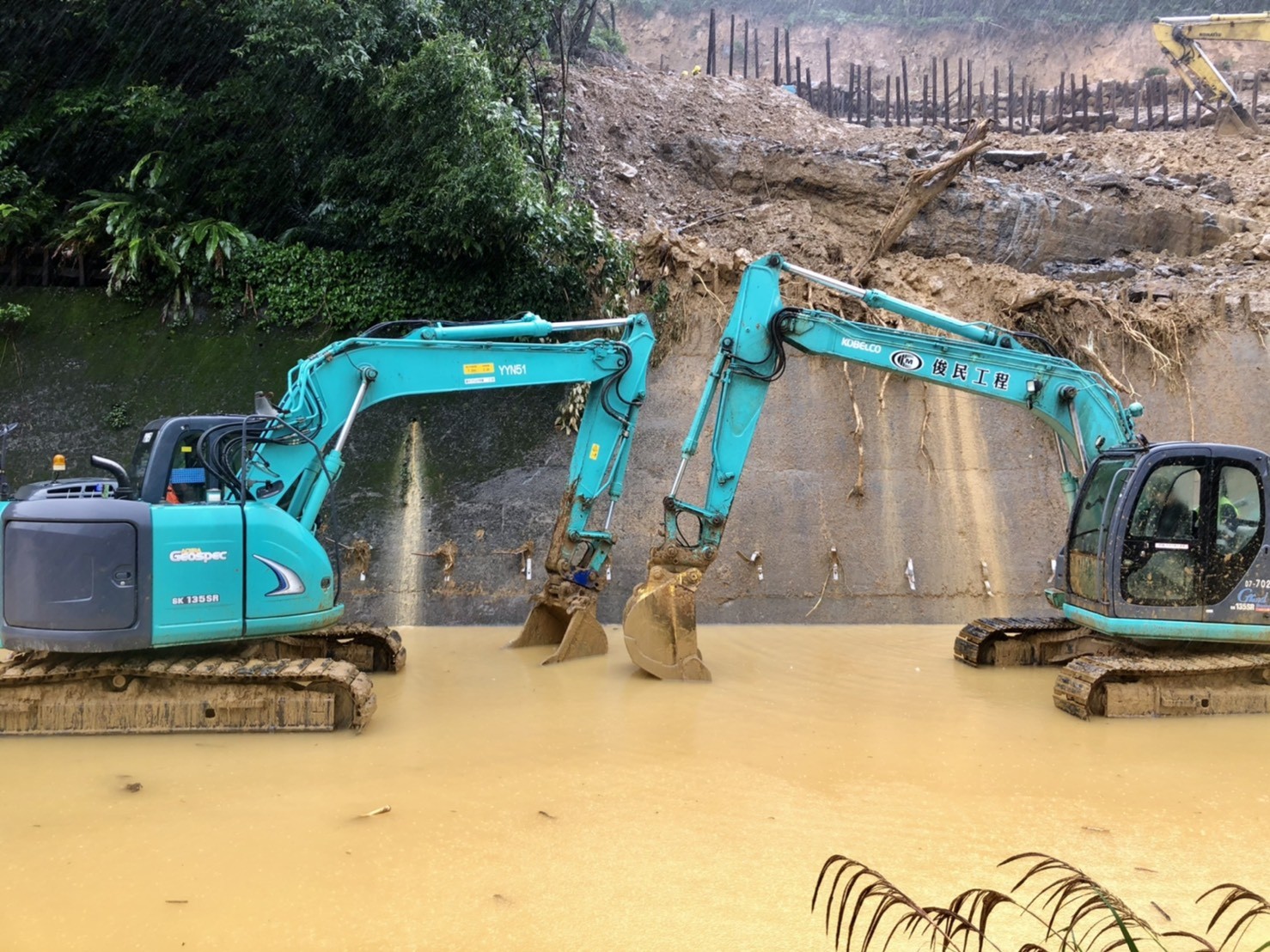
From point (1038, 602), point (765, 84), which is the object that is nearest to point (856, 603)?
point (1038, 602)

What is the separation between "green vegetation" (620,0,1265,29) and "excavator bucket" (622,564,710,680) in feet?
125

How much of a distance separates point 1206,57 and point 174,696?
2364cm

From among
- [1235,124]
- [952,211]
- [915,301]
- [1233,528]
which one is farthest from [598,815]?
[1235,124]

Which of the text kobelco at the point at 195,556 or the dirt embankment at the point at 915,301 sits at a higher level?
the dirt embankment at the point at 915,301

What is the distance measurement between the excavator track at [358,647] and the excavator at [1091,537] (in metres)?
2.17

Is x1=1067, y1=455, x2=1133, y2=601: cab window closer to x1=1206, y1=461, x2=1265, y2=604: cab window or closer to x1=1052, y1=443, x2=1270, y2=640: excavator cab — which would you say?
x1=1052, y1=443, x2=1270, y2=640: excavator cab

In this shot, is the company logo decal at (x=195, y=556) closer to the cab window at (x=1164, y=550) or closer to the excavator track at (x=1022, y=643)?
the excavator track at (x=1022, y=643)

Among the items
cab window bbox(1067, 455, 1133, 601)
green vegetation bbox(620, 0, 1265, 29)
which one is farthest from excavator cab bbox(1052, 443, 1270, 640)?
green vegetation bbox(620, 0, 1265, 29)

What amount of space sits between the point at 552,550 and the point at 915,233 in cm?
985

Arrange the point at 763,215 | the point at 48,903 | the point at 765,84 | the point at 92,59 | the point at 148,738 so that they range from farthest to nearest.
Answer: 1. the point at 765,84
2. the point at 763,215
3. the point at 92,59
4. the point at 148,738
5. the point at 48,903

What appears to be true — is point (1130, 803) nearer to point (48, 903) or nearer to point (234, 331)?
point (48, 903)

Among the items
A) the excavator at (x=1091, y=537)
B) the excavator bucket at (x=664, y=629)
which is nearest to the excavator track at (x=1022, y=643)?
the excavator at (x=1091, y=537)

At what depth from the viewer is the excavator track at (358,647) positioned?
28.9 ft

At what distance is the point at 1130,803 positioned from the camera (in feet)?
19.2
